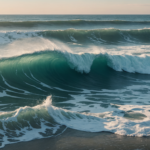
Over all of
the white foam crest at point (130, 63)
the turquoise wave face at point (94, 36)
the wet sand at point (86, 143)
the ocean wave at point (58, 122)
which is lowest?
the wet sand at point (86, 143)

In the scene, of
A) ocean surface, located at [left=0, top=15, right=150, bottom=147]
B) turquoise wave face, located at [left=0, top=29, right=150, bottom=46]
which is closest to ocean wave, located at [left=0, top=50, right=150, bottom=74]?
ocean surface, located at [left=0, top=15, right=150, bottom=147]

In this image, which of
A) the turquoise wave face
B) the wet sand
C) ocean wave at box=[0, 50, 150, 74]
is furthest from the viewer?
the turquoise wave face

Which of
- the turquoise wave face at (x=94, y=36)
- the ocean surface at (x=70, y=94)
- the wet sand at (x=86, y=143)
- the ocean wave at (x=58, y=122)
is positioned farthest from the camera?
the turquoise wave face at (x=94, y=36)

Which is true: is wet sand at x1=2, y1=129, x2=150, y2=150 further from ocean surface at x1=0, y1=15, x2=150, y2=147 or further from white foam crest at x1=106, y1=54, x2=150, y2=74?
white foam crest at x1=106, y1=54, x2=150, y2=74

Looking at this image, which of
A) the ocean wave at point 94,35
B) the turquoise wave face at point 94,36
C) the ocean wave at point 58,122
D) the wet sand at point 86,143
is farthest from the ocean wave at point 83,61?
the ocean wave at point 94,35

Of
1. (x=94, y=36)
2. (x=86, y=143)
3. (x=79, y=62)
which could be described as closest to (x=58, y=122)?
(x=86, y=143)

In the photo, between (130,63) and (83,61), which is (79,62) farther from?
(130,63)

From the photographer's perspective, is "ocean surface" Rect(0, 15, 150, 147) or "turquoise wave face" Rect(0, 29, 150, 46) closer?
"ocean surface" Rect(0, 15, 150, 147)

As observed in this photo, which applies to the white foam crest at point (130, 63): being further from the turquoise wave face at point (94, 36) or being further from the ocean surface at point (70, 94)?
the turquoise wave face at point (94, 36)
